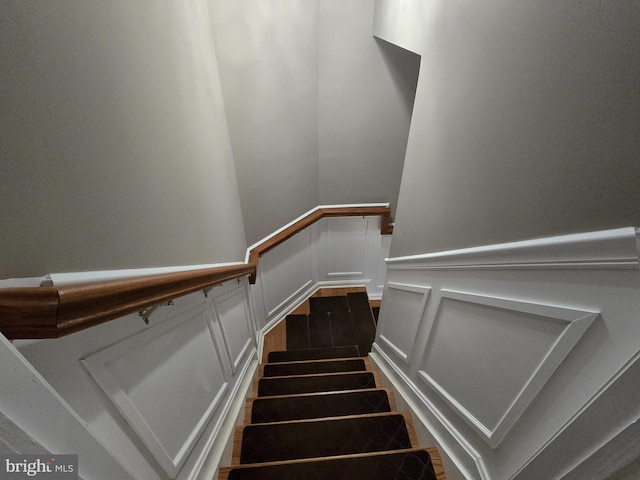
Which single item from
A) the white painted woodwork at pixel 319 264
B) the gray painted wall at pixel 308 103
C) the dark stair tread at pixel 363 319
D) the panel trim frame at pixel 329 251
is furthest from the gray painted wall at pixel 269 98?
the dark stair tread at pixel 363 319

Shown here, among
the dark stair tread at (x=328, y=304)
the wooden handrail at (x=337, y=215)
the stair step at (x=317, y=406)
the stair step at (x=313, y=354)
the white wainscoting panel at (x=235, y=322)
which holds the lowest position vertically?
the dark stair tread at (x=328, y=304)

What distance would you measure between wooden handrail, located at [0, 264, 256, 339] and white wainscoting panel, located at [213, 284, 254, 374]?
0.79 meters

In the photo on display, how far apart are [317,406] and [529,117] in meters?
1.84

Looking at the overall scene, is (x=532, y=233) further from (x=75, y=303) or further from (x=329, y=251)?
(x=329, y=251)

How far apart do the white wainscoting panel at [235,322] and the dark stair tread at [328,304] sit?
132 cm

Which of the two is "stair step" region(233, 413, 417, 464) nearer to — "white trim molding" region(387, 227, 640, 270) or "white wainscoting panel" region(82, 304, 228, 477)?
"white wainscoting panel" region(82, 304, 228, 477)

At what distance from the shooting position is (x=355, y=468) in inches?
49.6

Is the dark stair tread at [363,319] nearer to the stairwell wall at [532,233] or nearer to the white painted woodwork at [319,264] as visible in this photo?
the white painted woodwork at [319,264]

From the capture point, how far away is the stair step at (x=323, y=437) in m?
1.45

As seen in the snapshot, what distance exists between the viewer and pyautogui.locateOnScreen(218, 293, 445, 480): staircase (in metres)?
1.26

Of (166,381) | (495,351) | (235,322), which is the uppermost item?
(495,351)

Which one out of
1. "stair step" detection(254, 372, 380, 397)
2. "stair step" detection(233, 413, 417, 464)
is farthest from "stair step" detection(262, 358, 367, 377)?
"stair step" detection(233, 413, 417, 464)

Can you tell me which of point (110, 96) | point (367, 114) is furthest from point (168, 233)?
point (367, 114)

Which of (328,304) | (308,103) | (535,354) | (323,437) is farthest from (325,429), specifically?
(308,103)
